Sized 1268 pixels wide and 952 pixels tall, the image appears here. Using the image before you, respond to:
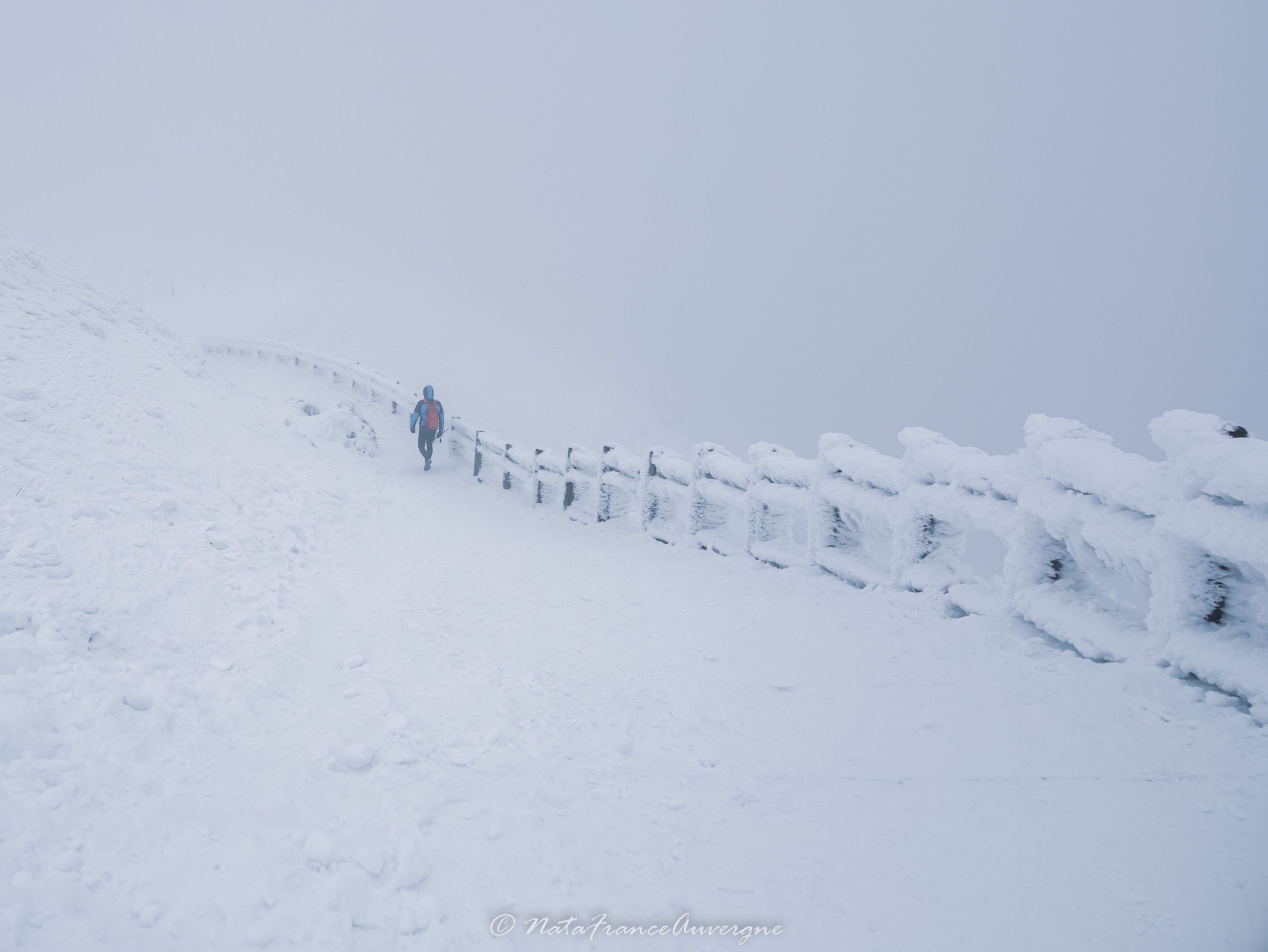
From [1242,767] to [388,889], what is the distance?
3345 millimetres

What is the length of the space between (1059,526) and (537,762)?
Answer: 338 centimetres

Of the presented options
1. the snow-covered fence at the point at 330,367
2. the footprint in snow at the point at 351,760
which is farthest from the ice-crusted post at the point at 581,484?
the snow-covered fence at the point at 330,367

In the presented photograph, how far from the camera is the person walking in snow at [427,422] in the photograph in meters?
13.5

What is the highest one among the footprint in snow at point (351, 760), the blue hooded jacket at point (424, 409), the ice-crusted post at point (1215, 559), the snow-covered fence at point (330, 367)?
the snow-covered fence at point (330, 367)

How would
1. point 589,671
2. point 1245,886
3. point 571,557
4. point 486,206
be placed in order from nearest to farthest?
point 1245,886
point 589,671
point 571,557
point 486,206

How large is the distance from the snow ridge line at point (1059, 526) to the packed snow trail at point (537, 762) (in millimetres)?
291

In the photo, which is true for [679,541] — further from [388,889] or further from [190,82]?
[190,82]

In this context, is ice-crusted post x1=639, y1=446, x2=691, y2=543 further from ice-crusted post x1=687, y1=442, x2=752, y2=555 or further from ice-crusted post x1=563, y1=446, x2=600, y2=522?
ice-crusted post x1=563, y1=446, x2=600, y2=522

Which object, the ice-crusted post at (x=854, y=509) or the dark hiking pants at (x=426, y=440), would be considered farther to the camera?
the dark hiking pants at (x=426, y=440)

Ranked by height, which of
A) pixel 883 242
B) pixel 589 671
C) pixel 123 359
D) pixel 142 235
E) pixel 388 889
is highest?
pixel 883 242

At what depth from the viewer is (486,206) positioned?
4791 inches

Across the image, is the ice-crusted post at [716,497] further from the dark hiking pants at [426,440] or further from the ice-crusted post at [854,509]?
the dark hiking pants at [426,440]

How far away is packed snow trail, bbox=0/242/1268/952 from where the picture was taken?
6.62ft

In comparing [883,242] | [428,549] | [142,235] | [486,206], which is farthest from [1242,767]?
[883,242]
